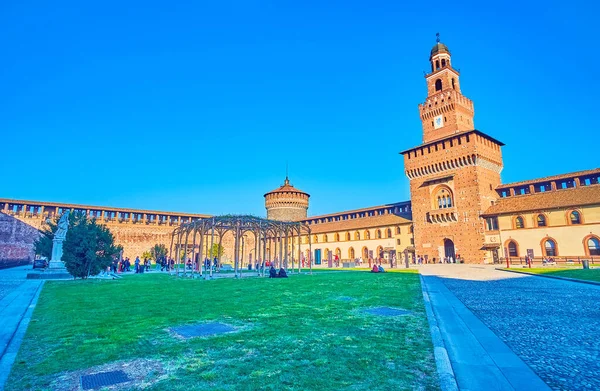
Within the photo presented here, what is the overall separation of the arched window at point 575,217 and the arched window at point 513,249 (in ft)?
18.0

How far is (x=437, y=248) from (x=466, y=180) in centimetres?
872

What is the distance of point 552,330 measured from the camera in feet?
18.6

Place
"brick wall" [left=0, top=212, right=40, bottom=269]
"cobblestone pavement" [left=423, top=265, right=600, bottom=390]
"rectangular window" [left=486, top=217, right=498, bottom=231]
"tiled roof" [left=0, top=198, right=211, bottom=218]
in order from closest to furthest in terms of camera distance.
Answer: "cobblestone pavement" [left=423, top=265, right=600, bottom=390] → "rectangular window" [left=486, top=217, right=498, bottom=231] → "brick wall" [left=0, top=212, right=40, bottom=269] → "tiled roof" [left=0, top=198, right=211, bottom=218]

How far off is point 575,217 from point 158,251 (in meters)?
49.0

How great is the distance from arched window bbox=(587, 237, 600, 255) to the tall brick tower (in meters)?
8.47

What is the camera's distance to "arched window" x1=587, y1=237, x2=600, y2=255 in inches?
1197

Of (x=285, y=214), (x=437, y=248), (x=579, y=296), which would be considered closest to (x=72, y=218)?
(x=579, y=296)

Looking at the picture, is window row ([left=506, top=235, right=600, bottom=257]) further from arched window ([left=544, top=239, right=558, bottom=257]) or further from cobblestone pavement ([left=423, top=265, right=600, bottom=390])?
cobblestone pavement ([left=423, top=265, right=600, bottom=390])

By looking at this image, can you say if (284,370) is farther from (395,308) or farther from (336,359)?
(395,308)

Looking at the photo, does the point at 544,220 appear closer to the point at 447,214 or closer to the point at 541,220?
the point at 541,220

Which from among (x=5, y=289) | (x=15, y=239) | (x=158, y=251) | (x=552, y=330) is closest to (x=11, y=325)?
(x=5, y=289)

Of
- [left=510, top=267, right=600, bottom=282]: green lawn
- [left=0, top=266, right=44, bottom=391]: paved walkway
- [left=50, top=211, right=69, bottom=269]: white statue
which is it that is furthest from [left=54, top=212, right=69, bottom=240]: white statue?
[left=510, top=267, right=600, bottom=282]: green lawn

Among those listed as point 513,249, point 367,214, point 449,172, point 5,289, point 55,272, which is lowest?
point 5,289

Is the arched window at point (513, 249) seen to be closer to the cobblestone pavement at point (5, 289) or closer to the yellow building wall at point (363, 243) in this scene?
the yellow building wall at point (363, 243)
